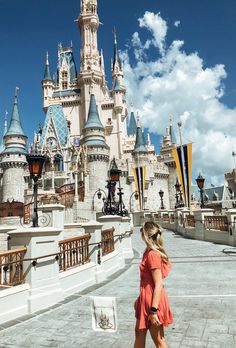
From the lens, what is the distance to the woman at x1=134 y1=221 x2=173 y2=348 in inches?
117

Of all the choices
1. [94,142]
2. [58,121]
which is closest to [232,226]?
[94,142]

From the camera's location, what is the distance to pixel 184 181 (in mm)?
19094

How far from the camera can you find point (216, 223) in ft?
53.8

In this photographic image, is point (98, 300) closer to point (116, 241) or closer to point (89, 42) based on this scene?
point (116, 241)

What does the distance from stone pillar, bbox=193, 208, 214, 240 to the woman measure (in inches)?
598

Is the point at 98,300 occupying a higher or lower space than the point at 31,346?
higher

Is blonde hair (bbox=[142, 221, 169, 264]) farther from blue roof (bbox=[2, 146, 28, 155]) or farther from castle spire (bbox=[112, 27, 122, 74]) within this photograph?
castle spire (bbox=[112, 27, 122, 74])

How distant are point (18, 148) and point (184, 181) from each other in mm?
36044

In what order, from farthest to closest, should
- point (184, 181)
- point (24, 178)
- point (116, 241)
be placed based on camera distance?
point (24, 178) < point (184, 181) < point (116, 241)

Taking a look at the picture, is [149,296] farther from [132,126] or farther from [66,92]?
[132,126]

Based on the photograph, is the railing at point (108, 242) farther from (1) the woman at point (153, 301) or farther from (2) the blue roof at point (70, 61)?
(2) the blue roof at point (70, 61)

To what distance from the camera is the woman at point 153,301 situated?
296cm

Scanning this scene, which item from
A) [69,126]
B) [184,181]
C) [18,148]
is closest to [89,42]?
[69,126]

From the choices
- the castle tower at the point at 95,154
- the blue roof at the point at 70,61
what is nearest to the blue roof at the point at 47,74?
the blue roof at the point at 70,61
